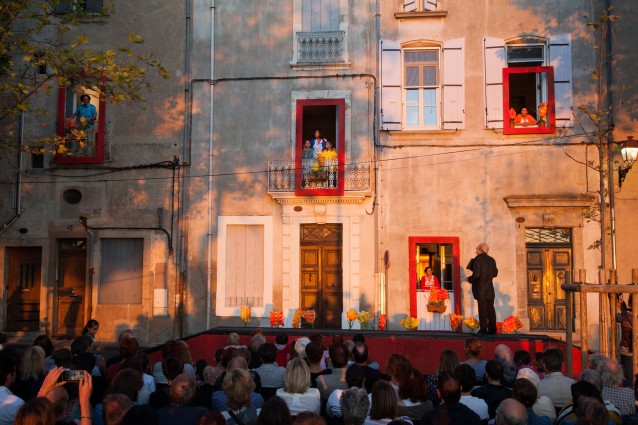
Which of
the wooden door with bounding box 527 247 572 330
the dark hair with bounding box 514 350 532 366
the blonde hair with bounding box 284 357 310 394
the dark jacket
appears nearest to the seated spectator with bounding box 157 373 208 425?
the blonde hair with bounding box 284 357 310 394

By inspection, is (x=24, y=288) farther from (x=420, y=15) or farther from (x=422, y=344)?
(x=420, y=15)

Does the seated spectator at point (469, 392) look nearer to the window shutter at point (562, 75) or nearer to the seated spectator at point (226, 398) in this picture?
the seated spectator at point (226, 398)

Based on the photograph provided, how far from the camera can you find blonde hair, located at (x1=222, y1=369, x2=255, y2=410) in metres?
5.78

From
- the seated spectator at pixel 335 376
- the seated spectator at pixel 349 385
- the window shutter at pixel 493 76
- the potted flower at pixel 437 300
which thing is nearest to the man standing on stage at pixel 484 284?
the potted flower at pixel 437 300

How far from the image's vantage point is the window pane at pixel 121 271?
1864 centimetres

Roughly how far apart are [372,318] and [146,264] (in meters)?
5.88

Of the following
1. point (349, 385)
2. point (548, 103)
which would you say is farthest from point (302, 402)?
point (548, 103)

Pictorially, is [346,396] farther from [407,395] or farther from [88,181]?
[88,181]

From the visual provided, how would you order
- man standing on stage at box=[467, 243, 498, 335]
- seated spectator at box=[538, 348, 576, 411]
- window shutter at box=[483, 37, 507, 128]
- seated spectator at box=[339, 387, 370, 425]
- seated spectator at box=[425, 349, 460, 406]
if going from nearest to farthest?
seated spectator at box=[339, 387, 370, 425], seated spectator at box=[538, 348, 576, 411], seated spectator at box=[425, 349, 460, 406], man standing on stage at box=[467, 243, 498, 335], window shutter at box=[483, 37, 507, 128]

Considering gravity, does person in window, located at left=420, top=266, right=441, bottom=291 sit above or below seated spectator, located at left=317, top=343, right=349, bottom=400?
above

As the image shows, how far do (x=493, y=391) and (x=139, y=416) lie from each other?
11.2 feet

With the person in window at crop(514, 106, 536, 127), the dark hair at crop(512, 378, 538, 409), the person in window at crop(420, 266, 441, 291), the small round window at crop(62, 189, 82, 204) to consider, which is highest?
the person in window at crop(514, 106, 536, 127)

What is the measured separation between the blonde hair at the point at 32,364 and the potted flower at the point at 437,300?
37.9 feet

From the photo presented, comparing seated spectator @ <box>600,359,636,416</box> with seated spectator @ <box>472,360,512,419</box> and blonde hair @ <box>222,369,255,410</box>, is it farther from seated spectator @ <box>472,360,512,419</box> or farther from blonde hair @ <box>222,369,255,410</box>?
blonde hair @ <box>222,369,255,410</box>
